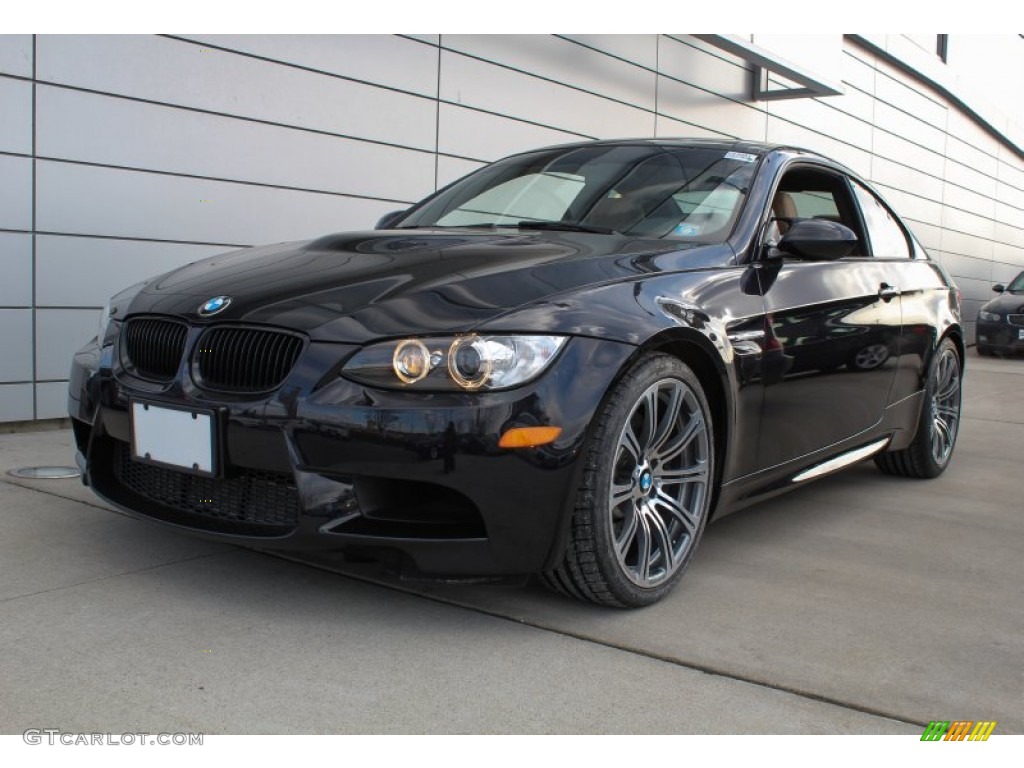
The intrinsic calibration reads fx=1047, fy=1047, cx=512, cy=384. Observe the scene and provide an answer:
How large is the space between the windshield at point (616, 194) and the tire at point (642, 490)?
2.20 feet

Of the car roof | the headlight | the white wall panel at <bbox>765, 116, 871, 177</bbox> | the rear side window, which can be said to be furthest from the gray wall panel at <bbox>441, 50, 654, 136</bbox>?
the headlight

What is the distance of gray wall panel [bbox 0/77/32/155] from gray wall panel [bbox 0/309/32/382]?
0.93 meters

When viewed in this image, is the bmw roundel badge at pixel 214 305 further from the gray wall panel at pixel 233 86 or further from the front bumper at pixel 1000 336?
the front bumper at pixel 1000 336

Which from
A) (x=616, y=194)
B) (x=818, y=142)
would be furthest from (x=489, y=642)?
(x=818, y=142)

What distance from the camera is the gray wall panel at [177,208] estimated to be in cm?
613

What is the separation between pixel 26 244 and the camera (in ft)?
19.6

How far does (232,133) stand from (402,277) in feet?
15.2

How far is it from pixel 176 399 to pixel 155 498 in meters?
0.36

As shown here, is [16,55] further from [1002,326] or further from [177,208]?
[1002,326]

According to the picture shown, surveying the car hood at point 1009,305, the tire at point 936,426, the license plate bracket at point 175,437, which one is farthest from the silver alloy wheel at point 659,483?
the car hood at point 1009,305

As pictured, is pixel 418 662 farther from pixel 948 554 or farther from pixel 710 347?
pixel 948 554

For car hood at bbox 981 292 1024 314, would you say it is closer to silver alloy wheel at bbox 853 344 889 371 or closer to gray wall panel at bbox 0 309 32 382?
silver alloy wheel at bbox 853 344 889 371

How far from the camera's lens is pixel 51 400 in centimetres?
615

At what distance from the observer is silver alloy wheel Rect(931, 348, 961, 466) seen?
16.5 ft
